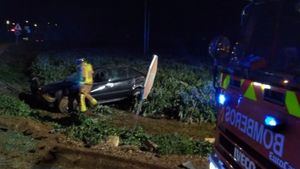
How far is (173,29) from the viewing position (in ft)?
233

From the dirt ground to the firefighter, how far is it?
4.21 meters

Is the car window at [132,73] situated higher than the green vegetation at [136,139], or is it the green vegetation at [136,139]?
the car window at [132,73]

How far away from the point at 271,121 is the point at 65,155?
5.68 m

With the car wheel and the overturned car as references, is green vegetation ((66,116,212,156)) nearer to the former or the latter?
the car wheel

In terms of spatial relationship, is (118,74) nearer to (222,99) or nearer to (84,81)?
(84,81)

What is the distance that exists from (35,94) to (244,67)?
12.2 metres

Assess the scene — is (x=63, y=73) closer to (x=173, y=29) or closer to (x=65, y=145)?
(x=65, y=145)

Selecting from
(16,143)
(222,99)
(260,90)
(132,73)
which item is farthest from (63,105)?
(260,90)

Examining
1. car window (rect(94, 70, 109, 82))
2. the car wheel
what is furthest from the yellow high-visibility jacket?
car window (rect(94, 70, 109, 82))

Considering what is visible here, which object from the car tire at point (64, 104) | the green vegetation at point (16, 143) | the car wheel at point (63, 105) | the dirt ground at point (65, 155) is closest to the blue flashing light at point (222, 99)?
the dirt ground at point (65, 155)

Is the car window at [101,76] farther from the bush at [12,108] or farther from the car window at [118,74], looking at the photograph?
the bush at [12,108]

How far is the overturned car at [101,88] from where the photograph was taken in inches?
609

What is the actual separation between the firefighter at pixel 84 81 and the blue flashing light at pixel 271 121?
10740 millimetres

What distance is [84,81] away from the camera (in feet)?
48.4
